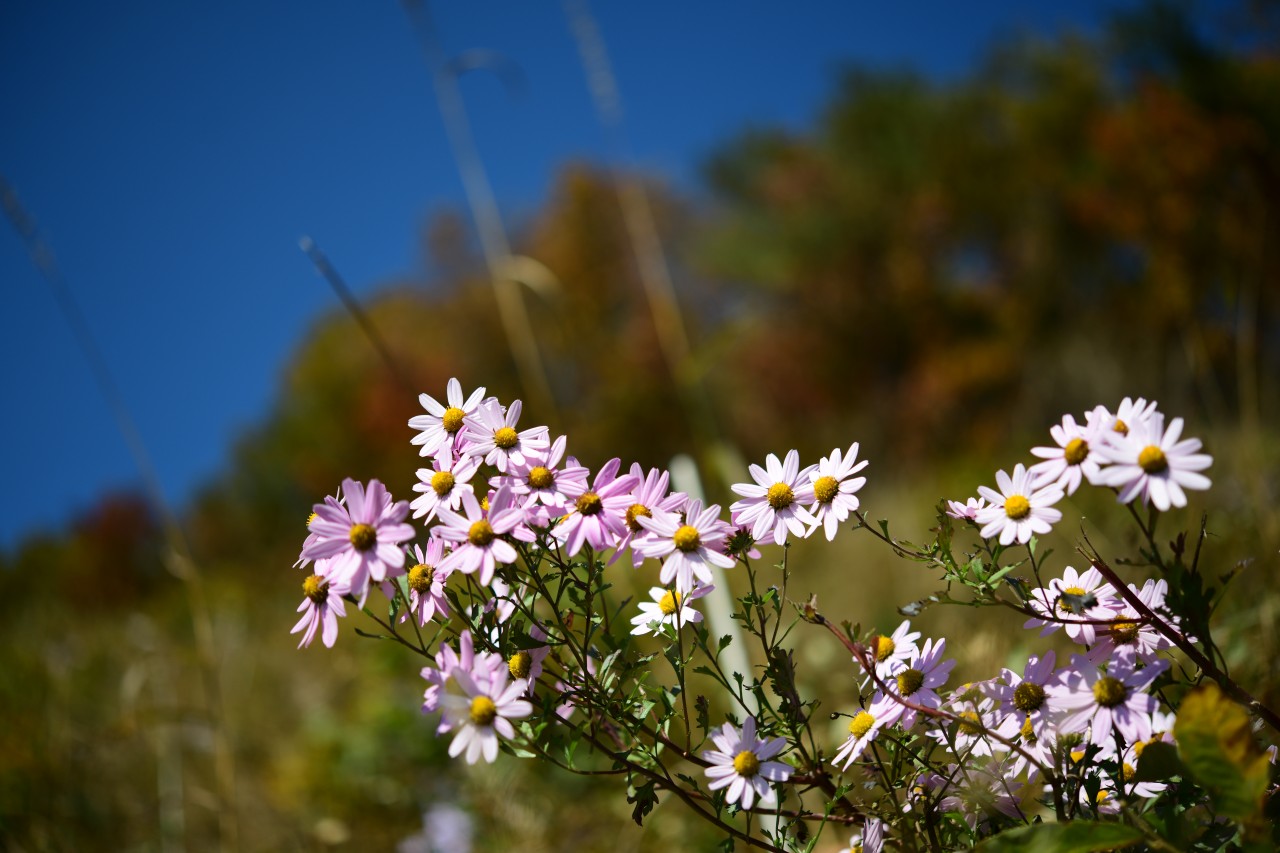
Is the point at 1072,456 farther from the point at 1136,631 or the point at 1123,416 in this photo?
the point at 1136,631

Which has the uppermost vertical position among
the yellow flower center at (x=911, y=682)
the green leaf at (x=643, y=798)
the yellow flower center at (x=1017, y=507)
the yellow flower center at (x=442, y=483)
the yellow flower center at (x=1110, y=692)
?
the yellow flower center at (x=442, y=483)

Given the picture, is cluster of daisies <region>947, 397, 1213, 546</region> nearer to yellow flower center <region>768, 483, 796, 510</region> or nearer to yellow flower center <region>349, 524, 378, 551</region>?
yellow flower center <region>768, 483, 796, 510</region>

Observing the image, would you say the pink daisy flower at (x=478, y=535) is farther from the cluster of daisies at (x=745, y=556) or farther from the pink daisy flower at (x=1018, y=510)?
the pink daisy flower at (x=1018, y=510)

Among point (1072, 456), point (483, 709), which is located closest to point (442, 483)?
point (483, 709)

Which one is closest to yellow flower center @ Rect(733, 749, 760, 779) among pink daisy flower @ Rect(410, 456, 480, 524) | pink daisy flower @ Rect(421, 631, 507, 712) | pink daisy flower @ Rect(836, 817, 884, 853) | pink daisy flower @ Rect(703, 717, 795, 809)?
pink daisy flower @ Rect(703, 717, 795, 809)

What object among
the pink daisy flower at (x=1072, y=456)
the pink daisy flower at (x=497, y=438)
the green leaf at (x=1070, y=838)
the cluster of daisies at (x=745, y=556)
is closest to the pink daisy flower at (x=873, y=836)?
the cluster of daisies at (x=745, y=556)

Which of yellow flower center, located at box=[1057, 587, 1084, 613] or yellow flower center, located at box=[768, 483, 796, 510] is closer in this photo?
yellow flower center, located at box=[1057, 587, 1084, 613]

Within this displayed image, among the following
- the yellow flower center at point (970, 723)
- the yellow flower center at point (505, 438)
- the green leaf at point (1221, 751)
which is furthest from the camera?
the yellow flower center at point (505, 438)

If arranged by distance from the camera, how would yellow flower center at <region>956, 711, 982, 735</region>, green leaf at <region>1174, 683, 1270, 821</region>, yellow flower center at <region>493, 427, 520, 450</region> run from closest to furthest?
green leaf at <region>1174, 683, 1270, 821</region>, yellow flower center at <region>956, 711, 982, 735</region>, yellow flower center at <region>493, 427, 520, 450</region>
